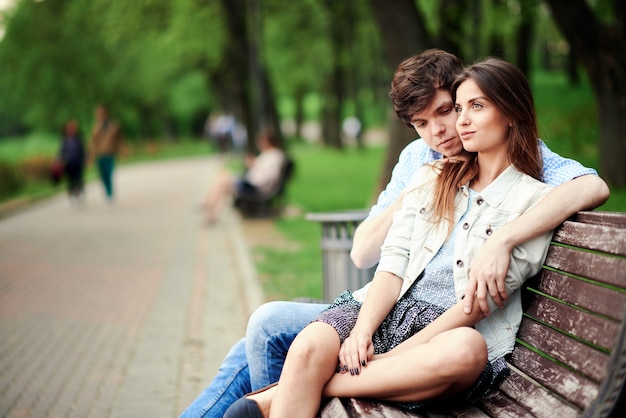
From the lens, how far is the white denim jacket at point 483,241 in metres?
2.77

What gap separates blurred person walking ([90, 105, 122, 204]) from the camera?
1783 cm

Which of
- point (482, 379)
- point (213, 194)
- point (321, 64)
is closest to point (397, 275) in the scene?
point (482, 379)

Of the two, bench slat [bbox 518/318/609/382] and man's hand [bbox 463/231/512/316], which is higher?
man's hand [bbox 463/231/512/316]

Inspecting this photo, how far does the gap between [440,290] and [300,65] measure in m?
31.9

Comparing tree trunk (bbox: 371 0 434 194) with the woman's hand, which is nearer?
the woman's hand

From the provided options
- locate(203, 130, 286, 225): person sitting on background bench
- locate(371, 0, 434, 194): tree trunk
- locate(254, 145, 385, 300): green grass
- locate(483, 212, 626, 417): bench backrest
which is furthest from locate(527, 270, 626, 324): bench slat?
locate(203, 130, 286, 225): person sitting on background bench

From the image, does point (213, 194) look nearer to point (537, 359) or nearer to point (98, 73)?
point (537, 359)

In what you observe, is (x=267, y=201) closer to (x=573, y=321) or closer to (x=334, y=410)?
(x=334, y=410)

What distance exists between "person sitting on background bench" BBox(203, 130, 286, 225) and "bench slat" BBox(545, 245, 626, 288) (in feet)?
34.2

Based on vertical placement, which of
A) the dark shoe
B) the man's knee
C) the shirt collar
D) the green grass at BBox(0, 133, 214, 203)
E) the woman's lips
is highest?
the woman's lips

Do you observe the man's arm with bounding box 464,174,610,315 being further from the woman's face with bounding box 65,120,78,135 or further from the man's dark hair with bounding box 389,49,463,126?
the woman's face with bounding box 65,120,78,135

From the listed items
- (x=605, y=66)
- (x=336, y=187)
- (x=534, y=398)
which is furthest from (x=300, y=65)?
(x=534, y=398)

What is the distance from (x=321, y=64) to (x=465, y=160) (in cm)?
3347

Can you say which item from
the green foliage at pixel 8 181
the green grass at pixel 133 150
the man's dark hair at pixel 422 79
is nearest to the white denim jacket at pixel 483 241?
the man's dark hair at pixel 422 79
